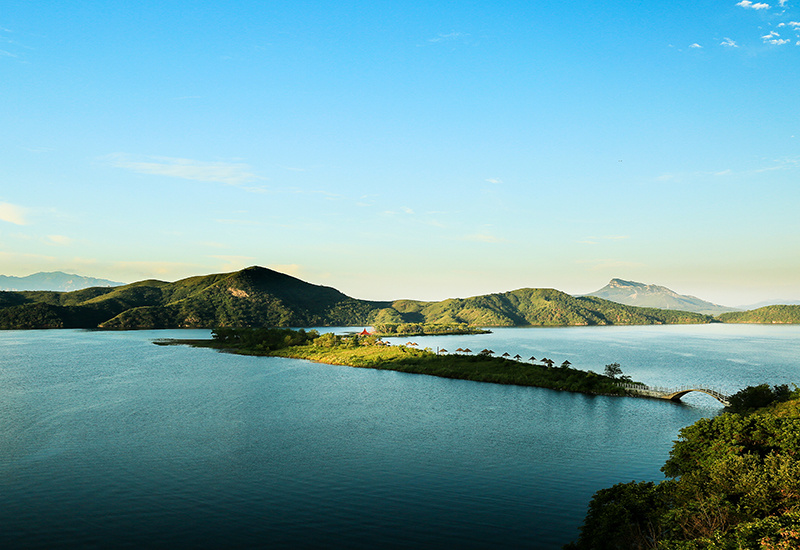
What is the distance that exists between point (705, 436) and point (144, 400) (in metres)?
74.5

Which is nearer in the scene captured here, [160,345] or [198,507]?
[198,507]

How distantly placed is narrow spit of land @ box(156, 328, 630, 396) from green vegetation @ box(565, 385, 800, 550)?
5616 centimetres

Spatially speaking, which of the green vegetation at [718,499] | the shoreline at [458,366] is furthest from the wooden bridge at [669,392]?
the green vegetation at [718,499]

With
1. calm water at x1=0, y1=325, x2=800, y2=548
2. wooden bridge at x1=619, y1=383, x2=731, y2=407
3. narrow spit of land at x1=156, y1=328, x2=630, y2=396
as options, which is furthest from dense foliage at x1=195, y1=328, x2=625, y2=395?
calm water at x1=0, y1=325, x2=800, y2=548

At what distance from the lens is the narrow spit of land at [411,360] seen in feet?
293

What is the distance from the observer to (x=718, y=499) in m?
23.6

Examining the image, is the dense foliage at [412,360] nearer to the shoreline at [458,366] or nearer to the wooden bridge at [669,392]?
the shoreline at [458,366]

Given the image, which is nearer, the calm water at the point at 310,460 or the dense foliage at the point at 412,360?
the calm water at the point at 310,460

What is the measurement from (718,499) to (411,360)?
9799 centimetres

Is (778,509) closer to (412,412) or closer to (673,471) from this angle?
(673,471)

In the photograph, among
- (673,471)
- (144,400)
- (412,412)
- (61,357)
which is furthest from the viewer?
(61,357)

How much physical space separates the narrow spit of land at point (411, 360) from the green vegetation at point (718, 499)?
184 feet

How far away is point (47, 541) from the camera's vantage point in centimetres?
2822

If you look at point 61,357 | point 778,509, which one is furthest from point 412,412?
point 61,357
